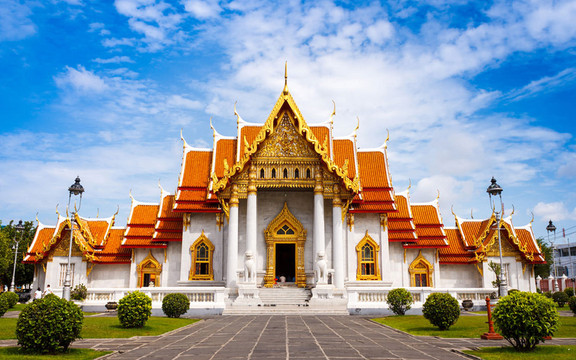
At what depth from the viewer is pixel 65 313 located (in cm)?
1001

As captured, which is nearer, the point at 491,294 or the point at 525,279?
the point at 491,294

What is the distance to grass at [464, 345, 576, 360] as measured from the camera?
9586 mm

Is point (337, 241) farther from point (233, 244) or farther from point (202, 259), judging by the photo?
point (202, 259)

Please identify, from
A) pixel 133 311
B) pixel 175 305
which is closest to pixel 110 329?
pixel 133 311

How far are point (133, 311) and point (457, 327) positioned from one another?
33.5 feet

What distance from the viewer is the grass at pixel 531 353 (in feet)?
31.4

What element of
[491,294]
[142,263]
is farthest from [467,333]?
[142,263]

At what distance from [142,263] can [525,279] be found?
23177mm

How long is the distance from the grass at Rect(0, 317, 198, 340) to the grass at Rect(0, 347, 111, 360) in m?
2.86

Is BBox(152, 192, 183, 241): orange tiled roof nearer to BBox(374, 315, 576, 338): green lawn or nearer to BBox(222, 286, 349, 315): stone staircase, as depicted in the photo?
BBox(222, 286, 349, 315): stone staircase

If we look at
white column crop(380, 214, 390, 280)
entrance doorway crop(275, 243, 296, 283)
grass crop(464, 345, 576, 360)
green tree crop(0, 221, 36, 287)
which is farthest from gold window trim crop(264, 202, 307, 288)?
green tree crop(0, 221, 36, 287)

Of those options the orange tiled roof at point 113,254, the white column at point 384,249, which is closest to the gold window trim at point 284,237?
the white column at point 384,249

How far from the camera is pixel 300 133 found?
2558 centimetres

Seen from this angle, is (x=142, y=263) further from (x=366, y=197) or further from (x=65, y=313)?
(x=65, y=313)
